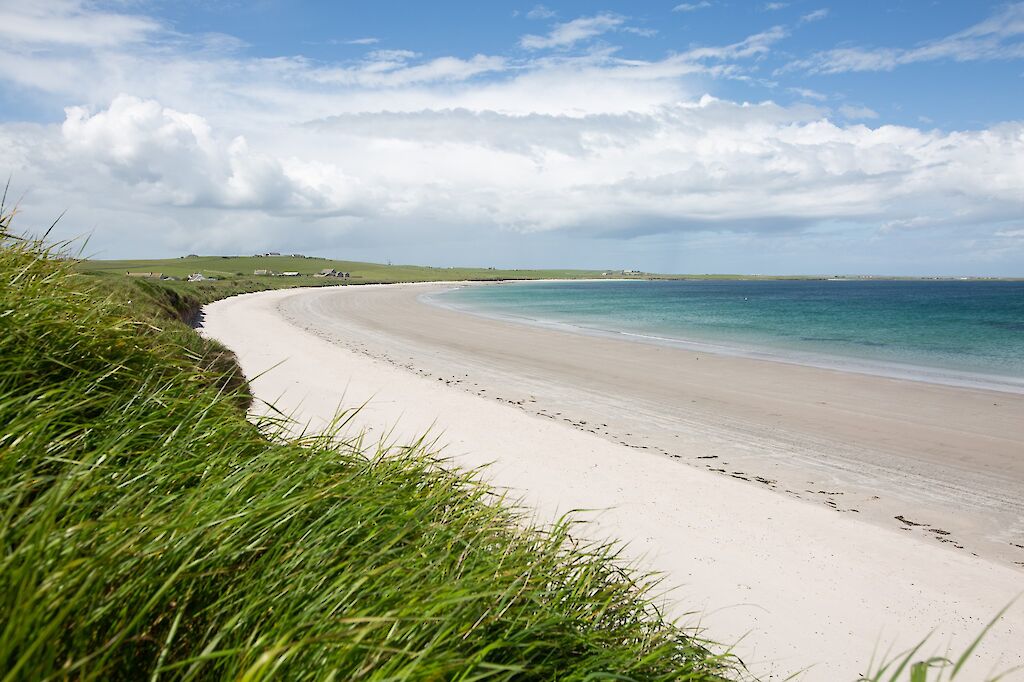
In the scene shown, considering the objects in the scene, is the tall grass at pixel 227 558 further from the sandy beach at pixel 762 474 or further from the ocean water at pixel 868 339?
the ocean water at pixel 868 339

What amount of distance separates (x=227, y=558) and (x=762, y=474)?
36.8ft

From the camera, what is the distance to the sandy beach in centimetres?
681

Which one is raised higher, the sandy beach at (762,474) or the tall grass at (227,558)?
the tall grass at (227,558)

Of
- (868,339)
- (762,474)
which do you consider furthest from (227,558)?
(868,339)

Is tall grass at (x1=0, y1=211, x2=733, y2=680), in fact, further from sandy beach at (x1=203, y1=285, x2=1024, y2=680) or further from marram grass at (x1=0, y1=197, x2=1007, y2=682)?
sandy beach at (x1=203, y1=285, x2=1024, y2=680)

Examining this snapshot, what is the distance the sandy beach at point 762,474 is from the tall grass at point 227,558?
0.83 metres

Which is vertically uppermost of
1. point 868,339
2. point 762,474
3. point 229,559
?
point 229,559

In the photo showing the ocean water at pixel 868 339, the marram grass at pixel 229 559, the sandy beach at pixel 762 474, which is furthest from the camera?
the ocean water at pixel 868 339

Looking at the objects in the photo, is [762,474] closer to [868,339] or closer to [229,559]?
[229,559]

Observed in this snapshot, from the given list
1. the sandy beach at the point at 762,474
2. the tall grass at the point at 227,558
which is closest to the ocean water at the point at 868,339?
the sandy beach at the point at 762,474

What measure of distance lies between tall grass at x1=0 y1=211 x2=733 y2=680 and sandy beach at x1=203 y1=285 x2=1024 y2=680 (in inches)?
32.5

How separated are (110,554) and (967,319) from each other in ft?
229

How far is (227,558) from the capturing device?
2.45 metres

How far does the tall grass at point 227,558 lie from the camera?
197 cm
